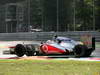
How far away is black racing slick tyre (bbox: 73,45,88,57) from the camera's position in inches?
568

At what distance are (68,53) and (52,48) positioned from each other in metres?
0.82

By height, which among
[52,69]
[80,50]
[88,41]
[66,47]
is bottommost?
[52,69]

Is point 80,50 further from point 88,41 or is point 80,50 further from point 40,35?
point 40,35

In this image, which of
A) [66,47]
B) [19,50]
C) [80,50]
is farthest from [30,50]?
[80,50]

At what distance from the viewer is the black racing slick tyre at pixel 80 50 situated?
14422 millimetres

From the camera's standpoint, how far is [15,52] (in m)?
15.4

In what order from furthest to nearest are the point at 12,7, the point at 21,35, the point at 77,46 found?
1. the point at 12,7
2. the point at 21,35
3. the point at 77,46

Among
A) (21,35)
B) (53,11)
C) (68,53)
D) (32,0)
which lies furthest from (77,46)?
(32,0)

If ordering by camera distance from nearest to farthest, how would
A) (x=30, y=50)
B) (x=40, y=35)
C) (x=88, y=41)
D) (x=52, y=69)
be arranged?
(x=52, y=69), (x=88, y=41), (x=30, y=50), (x=40, y=35)

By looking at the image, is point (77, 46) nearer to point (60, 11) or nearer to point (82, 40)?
point (82, 40)

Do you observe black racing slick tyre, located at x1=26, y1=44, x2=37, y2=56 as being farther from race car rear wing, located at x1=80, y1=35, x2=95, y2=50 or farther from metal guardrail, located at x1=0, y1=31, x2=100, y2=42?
metal guardrail, located at x1=0, y1=31, x2=100, y2=42

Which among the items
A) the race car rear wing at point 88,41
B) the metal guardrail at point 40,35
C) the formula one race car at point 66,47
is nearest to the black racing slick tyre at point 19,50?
the formula one race car at point 66,47

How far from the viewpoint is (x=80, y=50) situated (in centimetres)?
1456

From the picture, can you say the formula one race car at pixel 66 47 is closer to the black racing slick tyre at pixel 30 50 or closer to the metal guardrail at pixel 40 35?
the black racing slick tyre at pixel 30 50
